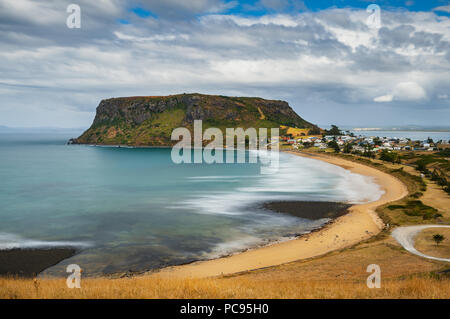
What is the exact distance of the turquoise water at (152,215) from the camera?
94.4 ft

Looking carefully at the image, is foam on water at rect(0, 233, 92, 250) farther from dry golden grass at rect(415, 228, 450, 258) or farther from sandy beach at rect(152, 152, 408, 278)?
dry golden grass at rect(415, 228, 450, 258)

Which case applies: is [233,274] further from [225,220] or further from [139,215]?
[139,215]

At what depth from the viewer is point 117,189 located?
213ft

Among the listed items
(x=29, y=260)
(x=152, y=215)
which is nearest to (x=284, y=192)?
(x=152, y=215)

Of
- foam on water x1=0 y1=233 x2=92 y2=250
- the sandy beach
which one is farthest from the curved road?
foam on water x1=0 y1=233 x2=92 y2=250

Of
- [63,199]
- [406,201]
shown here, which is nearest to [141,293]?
[406,201]

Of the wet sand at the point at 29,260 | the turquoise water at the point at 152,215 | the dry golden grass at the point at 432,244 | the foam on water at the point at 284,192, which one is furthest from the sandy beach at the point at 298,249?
the foam on water at the point at 284,192

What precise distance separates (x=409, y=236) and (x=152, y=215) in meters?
28.9

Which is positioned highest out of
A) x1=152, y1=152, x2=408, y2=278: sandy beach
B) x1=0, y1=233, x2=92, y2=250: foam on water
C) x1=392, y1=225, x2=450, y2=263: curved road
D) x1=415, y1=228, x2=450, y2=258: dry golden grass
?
x1=415, y1=228, x2=450, y2=258: dry golden grass

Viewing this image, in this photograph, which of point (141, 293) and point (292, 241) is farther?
point (292, 241)

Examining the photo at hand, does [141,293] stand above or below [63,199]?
above

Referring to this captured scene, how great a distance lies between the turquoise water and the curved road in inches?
319

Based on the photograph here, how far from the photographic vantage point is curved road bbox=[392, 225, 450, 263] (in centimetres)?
2467

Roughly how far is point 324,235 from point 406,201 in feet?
67.1
